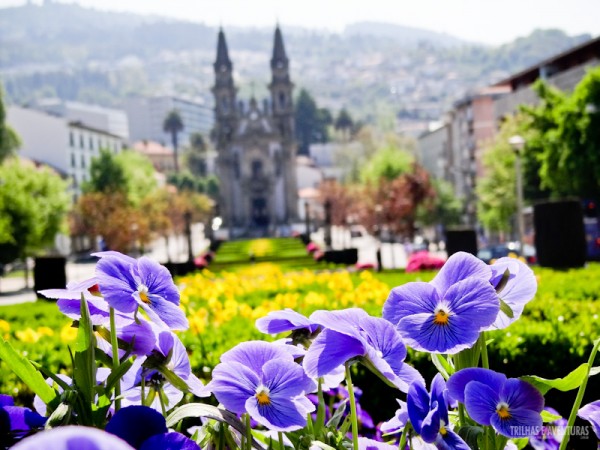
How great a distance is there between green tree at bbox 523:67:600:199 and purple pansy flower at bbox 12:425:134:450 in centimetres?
3540

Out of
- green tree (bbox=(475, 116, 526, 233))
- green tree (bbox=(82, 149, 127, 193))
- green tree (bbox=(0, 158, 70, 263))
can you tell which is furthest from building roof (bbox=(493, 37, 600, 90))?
green tree (bbox=(82, 149, 127, 193))

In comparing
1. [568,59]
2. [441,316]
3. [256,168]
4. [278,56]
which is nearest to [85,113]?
[278,56]

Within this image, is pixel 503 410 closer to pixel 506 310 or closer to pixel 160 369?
pixel 506 310

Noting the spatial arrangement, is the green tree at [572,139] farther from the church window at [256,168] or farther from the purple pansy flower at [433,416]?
the church window at [256,168]

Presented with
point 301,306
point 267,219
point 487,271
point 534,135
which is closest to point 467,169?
point 267,219

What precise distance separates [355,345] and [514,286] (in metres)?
0.43

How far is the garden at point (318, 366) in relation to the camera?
65.7 inches

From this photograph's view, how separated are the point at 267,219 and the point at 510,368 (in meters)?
92.8

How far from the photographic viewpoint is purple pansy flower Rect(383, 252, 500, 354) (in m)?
1.65

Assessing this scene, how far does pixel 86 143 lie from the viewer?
93.3m

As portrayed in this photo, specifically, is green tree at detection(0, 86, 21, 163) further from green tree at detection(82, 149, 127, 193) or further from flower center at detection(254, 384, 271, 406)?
flower center at detection(254, 384, 271, 406)

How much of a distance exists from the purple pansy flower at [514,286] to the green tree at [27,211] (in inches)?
1629

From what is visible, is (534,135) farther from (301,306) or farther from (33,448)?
(33,448)

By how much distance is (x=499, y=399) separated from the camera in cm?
166
